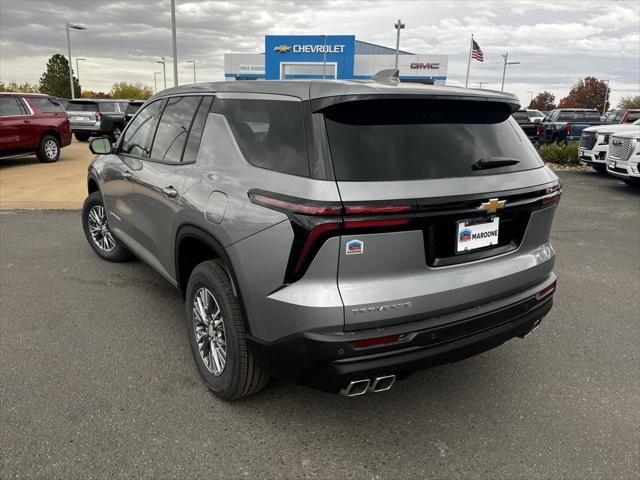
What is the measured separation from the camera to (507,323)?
2.59 meters

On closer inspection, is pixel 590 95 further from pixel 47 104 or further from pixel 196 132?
pixel 196 132

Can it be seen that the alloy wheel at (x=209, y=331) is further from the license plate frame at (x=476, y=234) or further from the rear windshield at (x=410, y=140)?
the license plate frame at (x=476, y=234)

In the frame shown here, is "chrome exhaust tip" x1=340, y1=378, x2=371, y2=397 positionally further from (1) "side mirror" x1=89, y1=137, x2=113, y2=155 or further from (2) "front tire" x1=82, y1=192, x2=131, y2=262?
(2) "front tire" x1=82, y1=192, x2=131, y2=262

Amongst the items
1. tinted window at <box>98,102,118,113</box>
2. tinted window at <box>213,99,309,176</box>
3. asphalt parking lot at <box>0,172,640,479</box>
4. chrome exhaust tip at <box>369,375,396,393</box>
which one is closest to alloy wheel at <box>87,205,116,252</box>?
asphalt parking lot at <box>0,172,640,479</box>

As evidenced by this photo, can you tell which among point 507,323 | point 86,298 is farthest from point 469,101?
point 86,298

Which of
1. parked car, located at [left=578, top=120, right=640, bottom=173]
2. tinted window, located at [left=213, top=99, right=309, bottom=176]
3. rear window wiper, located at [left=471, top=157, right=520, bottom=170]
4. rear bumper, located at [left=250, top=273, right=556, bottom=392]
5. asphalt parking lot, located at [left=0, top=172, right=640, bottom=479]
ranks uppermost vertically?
tinted window, located at [left=213, top=99, right=309, bottom=176]

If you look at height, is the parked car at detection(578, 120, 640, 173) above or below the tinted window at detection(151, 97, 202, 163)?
below

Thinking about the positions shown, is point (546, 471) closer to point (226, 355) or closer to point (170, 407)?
point (226, 355)

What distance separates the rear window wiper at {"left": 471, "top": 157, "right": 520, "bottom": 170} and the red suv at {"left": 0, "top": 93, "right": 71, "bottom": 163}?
1269cm

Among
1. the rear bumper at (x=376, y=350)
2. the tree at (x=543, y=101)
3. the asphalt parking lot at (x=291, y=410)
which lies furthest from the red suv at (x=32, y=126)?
the tree at (x=543, y=101)

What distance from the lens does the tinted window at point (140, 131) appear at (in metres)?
3.94

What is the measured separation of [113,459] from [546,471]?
204 cm

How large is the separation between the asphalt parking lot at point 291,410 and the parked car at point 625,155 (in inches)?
276

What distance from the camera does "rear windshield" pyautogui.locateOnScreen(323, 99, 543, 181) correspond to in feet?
Result: 7.22
